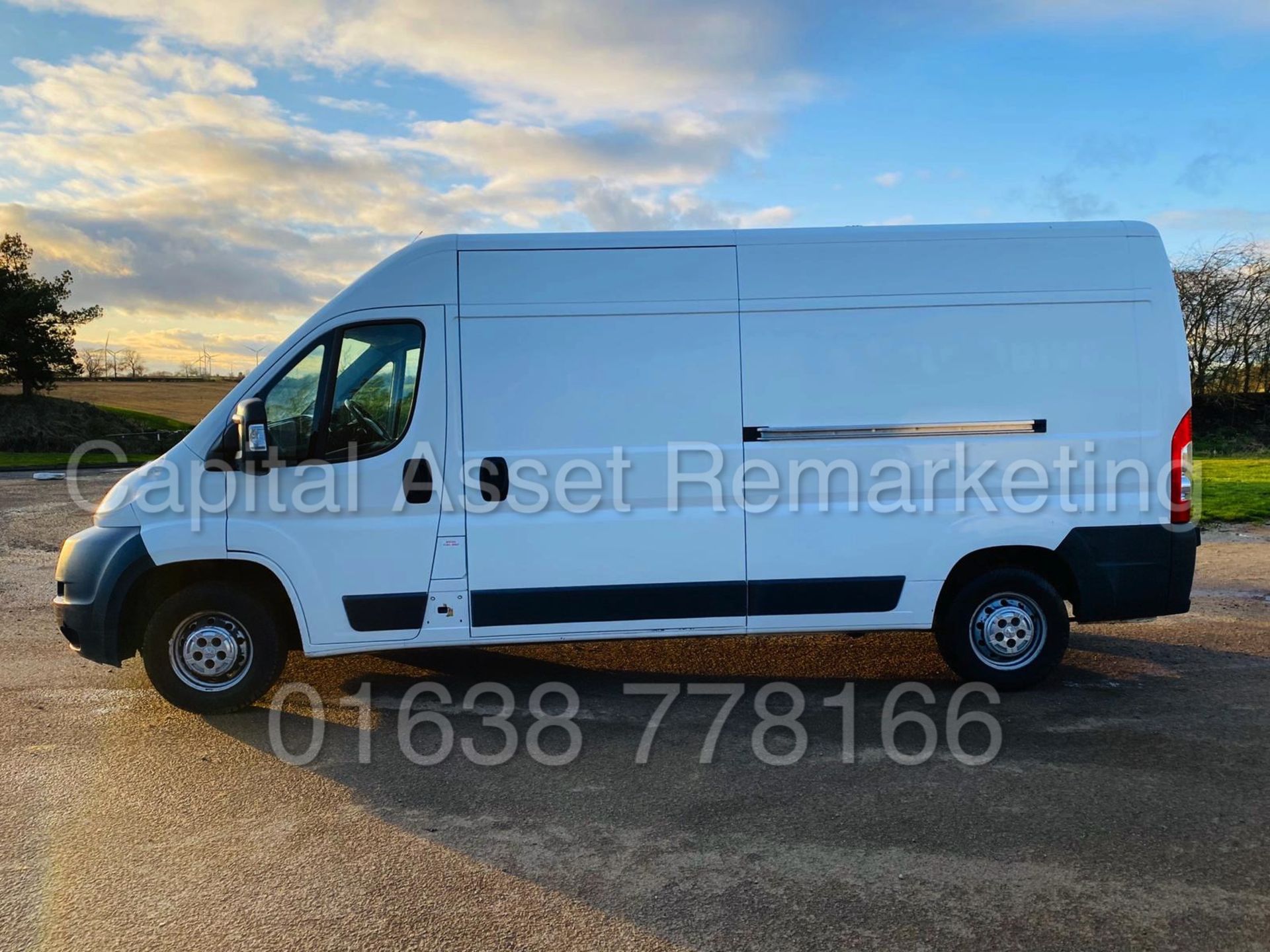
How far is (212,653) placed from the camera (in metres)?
5.55

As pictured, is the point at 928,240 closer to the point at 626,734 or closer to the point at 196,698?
A: the point at 626,734

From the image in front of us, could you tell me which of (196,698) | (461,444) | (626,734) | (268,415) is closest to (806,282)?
(461,444)

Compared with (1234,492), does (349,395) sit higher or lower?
higher

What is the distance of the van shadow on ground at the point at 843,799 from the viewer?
11.4 ft

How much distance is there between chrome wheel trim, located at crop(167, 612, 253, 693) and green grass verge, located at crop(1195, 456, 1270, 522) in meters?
11.1

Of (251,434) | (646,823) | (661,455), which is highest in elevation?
(251,434)

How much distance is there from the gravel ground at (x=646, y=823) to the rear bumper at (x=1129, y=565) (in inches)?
22.6

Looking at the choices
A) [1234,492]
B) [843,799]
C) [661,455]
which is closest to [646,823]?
[843,799]

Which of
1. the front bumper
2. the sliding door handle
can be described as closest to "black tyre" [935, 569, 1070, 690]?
the sliding door handle

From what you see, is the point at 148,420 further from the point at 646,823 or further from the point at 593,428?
the point at 646,823

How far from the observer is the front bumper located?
5387 millimetres

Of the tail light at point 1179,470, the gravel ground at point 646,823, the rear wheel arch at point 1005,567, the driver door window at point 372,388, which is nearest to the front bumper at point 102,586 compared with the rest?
the gravel ground at point 646,823

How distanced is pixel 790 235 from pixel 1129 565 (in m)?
2.83

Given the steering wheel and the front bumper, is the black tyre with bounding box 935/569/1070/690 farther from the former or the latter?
the front bumper
